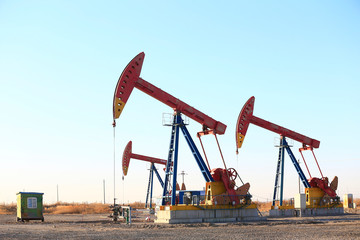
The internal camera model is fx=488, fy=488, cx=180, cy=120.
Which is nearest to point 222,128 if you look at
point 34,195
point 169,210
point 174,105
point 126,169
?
point 174,105

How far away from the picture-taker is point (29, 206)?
30391 mm

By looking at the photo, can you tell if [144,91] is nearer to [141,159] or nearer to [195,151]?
[195,151]

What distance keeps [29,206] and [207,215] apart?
39.0 feet

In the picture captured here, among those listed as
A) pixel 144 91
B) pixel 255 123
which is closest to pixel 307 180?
pixel 255 123

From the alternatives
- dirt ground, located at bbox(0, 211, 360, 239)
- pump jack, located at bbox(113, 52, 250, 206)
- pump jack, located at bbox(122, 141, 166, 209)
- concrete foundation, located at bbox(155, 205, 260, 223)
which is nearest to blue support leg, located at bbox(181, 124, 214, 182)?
pump jack, located at bbox(113, 52, 250, 206)

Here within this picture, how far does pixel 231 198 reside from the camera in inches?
1055

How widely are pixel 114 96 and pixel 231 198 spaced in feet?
29.6

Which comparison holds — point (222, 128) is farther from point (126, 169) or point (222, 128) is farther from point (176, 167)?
point (126, 169)

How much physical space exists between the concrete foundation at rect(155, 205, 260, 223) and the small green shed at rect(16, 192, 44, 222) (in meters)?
9.41

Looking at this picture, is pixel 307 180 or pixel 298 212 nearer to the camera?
pixel 298 212

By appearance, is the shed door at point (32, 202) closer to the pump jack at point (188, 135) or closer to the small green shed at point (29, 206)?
the small green shed at point (29, 206)

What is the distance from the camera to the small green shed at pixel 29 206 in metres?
30.1

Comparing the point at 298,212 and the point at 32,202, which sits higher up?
the point at 32,202

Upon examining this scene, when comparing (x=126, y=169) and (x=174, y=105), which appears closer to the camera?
(x=174, y=105)
